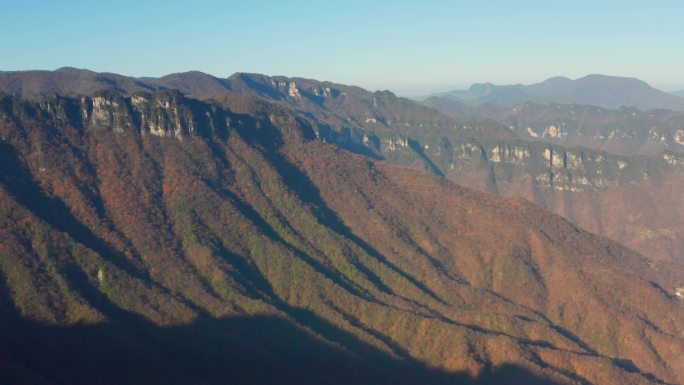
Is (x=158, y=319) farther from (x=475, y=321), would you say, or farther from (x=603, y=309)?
(x=603, y=309)

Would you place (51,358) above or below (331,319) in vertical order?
above

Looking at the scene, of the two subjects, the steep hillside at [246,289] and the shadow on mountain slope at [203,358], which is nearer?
the shadow on mountain slope at [203,358]

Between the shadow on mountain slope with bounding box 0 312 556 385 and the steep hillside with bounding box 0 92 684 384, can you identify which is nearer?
the shadow on mountain slope with bounding box 0 312 556 385

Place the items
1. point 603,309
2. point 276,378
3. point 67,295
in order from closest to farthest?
1. point 276,378
2. point 67,295
3. point 603,309

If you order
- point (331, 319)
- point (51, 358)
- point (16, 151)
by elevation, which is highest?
point (16, 151)

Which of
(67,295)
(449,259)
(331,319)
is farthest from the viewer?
(449,259)

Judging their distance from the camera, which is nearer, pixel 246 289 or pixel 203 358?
pixel 203 358

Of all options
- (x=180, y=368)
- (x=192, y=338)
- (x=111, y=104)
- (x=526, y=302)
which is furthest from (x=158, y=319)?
(x=526, y=302)

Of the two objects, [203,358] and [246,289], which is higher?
[246,289]
